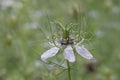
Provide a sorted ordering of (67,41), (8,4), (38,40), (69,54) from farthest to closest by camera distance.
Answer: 1. (8,4)
2. (38,40)
3. (67,41)
4. (69,54)

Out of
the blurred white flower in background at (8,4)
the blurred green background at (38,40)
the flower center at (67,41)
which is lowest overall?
the blurred green background at (38,40)

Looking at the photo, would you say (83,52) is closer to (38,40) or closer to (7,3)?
(38,40)

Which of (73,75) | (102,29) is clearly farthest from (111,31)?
(73,75)

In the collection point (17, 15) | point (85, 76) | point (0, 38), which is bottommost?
point (85, 76)

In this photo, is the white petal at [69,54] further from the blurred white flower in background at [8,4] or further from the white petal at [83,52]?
the blurred white flower in background at [8,4]

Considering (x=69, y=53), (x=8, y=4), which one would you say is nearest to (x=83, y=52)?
(x=69, y=53)

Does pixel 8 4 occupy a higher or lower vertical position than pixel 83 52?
lower

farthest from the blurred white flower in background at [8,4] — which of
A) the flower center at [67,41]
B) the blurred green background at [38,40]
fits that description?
the flower center at [67,41]

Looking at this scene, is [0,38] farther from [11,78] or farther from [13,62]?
[11,78]
